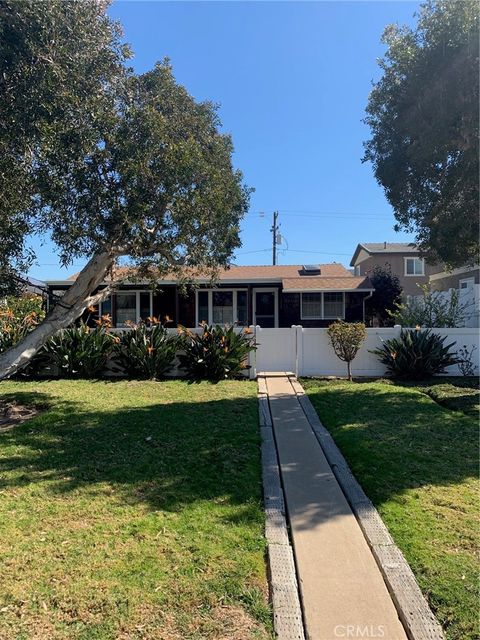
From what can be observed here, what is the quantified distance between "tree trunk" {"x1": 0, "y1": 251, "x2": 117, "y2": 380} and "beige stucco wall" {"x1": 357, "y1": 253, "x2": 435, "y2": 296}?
2810 cm

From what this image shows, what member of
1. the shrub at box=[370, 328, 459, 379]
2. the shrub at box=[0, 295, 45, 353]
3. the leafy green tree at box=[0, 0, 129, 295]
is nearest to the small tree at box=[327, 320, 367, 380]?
the shrub at box=[370, 328, 459, 379]

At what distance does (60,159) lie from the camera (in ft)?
20.9

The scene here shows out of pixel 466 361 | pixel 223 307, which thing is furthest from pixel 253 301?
pixel 466 361

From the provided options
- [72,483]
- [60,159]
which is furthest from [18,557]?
[60,159]

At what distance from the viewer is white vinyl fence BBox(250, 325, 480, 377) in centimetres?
1244

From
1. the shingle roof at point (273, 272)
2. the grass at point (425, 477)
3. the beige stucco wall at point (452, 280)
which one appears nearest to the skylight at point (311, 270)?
the shingle roof at point (273, 272)

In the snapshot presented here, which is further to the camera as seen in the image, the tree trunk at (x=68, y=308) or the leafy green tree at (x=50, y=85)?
the tree trunk at (x=68, y=308)

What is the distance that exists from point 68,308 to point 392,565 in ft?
22.1

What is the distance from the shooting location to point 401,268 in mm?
35656

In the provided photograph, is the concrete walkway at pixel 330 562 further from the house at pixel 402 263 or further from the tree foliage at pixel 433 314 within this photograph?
the house at pixel 402 263

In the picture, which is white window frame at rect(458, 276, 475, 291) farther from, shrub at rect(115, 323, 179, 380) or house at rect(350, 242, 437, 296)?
shrub at rect(115, 323, 179, 380)

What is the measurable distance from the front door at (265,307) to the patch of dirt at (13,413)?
13.6 metres

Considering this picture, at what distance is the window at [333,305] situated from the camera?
21.0 metres

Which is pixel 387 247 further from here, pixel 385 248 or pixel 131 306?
pixel 131 306
